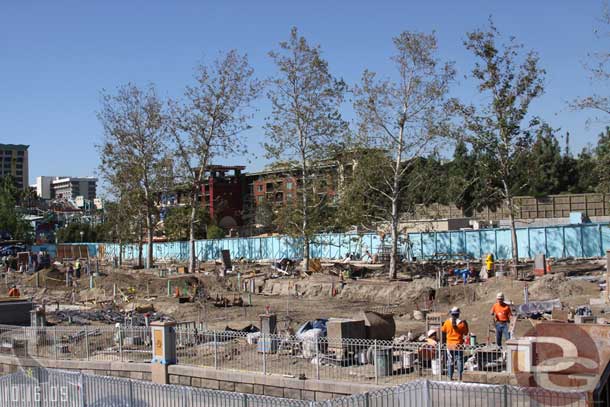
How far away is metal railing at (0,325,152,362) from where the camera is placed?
775 inches

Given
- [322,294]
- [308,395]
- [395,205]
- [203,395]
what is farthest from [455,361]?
[395,205]

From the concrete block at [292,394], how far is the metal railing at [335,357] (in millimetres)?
343

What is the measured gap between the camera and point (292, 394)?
611 inches

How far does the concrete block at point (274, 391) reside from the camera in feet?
51.7

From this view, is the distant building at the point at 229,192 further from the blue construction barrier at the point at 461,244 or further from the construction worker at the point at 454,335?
the construction worker at the point at 454,335

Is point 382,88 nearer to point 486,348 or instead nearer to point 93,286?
point 93,286

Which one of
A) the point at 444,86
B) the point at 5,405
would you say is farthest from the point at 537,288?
the point at 5,405

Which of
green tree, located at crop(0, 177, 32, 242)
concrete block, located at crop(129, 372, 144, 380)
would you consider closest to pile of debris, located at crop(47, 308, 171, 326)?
concrete block, located at crop(129, 372, 144, 380)

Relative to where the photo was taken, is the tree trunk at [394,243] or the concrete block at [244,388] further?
the tree trunk at [394,243]

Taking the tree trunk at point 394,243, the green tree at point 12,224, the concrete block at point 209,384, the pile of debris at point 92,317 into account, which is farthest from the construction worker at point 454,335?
the green tree at point 12,224

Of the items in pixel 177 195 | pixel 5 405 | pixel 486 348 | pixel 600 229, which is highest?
pixel 177 195

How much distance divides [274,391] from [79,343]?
8.09 meters

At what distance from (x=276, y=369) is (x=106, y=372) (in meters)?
5.48

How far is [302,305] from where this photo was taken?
35844 millimetres
